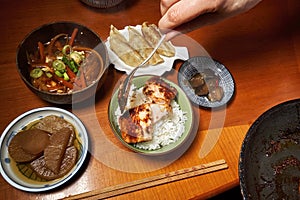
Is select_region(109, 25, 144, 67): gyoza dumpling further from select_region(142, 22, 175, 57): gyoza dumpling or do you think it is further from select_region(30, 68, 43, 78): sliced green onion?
select_region(30, 68, 43, 78): sliced green onion


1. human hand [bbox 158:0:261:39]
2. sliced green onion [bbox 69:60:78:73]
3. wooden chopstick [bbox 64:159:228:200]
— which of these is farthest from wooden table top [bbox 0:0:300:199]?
human hand [bbox 158:0:261:39]

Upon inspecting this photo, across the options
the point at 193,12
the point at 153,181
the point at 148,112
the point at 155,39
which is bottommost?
the point at 153,181

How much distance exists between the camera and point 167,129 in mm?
1354

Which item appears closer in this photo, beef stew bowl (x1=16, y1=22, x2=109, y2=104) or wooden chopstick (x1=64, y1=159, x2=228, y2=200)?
wooden chopstick (x1=64, y1=159, x2=228, y2=200)

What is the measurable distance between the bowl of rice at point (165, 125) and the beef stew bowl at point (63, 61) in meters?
0.13

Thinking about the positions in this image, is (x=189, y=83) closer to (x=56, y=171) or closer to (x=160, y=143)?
(x=160, y=143)

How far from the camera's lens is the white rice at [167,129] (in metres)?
1.31

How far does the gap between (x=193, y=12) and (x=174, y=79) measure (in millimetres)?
371

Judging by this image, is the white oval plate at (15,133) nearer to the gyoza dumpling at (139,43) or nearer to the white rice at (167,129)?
the white rice at (167,129)

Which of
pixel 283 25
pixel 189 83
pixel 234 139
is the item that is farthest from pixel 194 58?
pixel 283 25

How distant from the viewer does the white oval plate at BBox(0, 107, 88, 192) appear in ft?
3.77

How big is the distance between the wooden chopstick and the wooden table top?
0.02 meters

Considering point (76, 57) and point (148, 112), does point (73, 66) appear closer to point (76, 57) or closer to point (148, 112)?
point (76, 57)

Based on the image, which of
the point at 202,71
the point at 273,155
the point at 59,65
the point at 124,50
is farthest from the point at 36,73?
the point at 273,155
